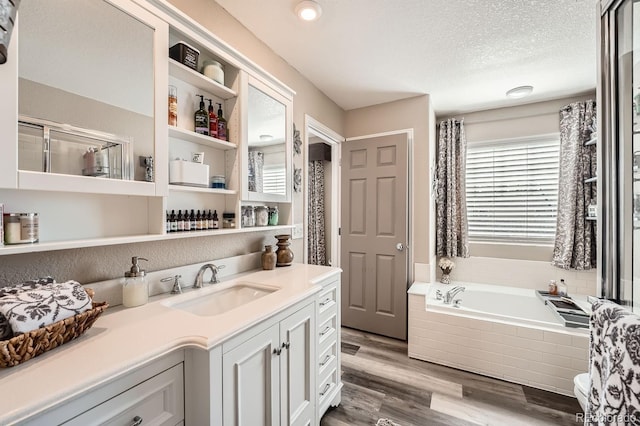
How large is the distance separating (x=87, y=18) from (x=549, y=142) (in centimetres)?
379

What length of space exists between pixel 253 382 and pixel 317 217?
2.65 m

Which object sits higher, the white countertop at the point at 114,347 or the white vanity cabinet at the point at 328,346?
the white countertop at the point at 114,347

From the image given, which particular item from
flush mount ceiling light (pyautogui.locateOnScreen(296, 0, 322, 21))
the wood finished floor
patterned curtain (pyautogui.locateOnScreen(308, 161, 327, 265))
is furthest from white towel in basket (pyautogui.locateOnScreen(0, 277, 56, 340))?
patterned curtain (pyautogui.locateOnScreen(308, 161, 327, 265))

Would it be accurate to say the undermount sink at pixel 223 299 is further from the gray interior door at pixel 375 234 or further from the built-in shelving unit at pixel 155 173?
the gray interior door at pixel 375 234

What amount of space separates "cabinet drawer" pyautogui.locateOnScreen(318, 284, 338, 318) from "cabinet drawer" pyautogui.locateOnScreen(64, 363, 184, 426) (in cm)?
85

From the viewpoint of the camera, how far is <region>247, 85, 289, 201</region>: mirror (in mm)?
1624

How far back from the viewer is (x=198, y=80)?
53.5 inches

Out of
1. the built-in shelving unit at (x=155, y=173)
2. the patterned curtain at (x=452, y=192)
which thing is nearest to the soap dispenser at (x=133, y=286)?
the built-in shelving unit at (x=155, y=173)

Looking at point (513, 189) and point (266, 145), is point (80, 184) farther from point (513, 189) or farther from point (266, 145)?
point (513, 189)

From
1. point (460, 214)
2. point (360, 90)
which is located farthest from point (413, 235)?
point (360, 90)

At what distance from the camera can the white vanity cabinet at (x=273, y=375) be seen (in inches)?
37.8

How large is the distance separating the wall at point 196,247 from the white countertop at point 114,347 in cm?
19

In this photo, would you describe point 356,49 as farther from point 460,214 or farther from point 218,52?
point 460,214

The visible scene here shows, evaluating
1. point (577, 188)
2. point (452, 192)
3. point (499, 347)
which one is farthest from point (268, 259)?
point (577, 188)
